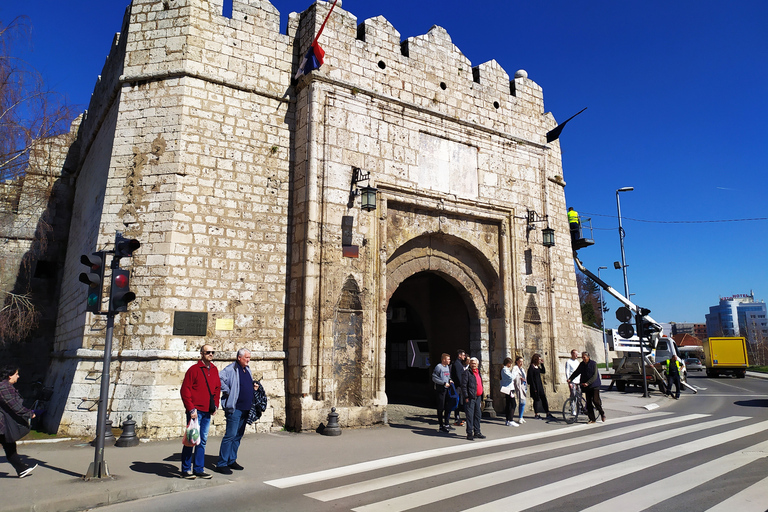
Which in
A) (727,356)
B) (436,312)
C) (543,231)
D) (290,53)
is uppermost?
(290,53)

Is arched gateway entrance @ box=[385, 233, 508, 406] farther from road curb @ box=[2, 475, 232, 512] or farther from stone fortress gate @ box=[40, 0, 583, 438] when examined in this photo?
road curb @ box=[2, 475, 232, 512]

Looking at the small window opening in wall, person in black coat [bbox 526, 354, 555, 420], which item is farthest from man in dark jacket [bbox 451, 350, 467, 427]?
the small window opening in wall

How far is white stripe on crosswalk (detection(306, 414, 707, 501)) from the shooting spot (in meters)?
5.39

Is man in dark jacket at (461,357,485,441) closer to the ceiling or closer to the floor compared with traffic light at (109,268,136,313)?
closer to the floor

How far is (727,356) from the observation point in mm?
30359

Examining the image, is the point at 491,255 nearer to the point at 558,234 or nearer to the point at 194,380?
the point at 558,234

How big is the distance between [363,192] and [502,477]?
6.04m

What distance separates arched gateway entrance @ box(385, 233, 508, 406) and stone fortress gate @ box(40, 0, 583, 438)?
7 centimetres

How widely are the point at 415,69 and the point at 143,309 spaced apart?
7.76 meters

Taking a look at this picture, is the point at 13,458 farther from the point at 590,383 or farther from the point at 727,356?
the point at 727,356

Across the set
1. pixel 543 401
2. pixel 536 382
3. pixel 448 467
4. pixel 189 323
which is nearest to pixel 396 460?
pixel 448 467

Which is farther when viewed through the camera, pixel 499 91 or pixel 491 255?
pixel 499 91

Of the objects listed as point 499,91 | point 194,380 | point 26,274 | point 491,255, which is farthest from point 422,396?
point 26,274

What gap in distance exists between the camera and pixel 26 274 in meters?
13.5
